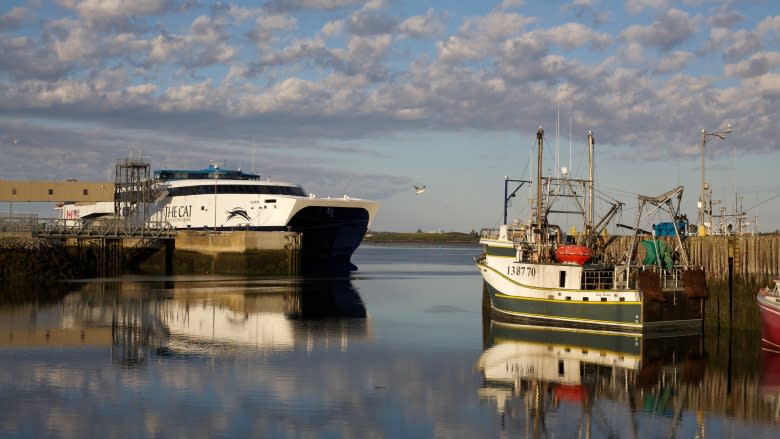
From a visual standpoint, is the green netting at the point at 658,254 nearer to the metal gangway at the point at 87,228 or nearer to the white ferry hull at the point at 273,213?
the white ferry hull at the point at 273,213

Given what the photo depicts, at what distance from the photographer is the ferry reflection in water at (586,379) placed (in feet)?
65.8

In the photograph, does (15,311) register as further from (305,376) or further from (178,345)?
(305,376)

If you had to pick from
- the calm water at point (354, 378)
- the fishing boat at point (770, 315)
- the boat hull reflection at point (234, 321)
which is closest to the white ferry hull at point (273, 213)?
the boat hull reflection at point (234, 321)

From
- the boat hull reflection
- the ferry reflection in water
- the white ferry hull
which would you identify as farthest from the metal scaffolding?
the ferry reflection in water

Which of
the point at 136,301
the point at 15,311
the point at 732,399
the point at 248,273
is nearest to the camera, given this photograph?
the point at 732,399

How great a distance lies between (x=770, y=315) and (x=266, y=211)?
44.5 m

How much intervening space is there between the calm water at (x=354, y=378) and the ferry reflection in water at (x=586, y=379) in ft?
0.22

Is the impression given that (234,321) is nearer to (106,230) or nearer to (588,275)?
(588,275)

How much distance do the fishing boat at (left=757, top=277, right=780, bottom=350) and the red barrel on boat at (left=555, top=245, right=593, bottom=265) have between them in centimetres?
688

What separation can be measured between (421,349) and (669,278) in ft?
34.6

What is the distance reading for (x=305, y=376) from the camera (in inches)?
968

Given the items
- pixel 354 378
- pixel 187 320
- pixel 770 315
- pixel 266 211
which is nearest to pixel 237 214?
pixel 266 211

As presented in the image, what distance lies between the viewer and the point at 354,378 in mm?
24656

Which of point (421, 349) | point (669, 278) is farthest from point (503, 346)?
point (669, 278)
